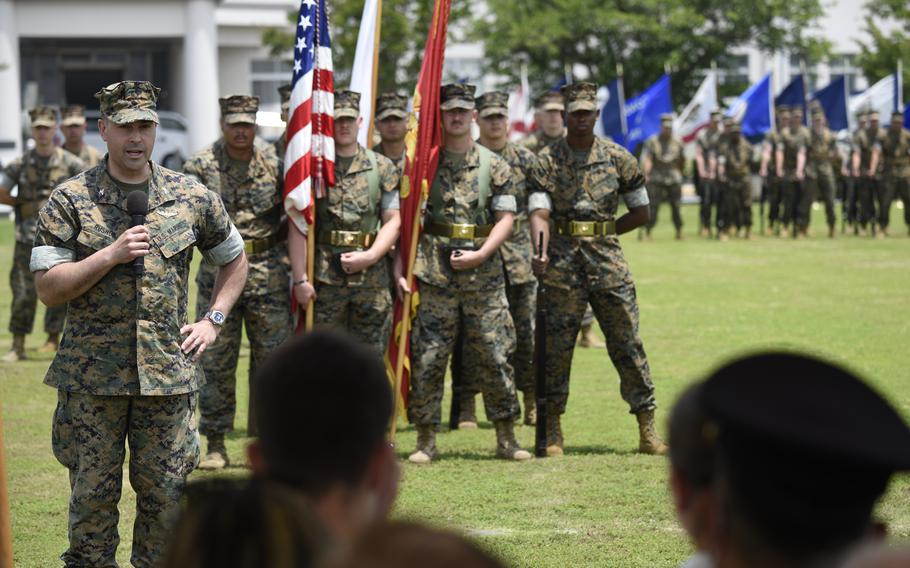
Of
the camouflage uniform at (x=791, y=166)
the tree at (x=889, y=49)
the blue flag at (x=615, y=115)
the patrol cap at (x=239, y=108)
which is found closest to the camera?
the patrol cap at (x=239, y=108)

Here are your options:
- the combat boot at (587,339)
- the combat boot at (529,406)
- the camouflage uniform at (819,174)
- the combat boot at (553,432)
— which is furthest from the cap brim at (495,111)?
the camouflage uniform at (819,174)

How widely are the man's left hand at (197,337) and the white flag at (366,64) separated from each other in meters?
4.64

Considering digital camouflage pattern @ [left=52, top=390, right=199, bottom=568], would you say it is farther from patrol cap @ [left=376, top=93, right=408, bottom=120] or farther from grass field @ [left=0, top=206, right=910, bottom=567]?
patrol cap @ [left=376, top=93, right=408, bottom=120]

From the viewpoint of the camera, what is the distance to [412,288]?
30.1 feet

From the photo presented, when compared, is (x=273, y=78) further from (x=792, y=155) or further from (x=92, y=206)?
(x=92, y=206)

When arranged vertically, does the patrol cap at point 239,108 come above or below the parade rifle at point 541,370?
above

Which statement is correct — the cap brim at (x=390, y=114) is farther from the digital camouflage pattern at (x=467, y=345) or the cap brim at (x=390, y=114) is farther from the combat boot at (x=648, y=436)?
the combat boot at (x=648, y=436)

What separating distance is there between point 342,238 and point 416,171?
685 mm

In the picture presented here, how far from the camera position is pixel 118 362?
5.89 m

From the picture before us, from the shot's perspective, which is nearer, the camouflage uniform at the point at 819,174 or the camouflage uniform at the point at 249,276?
the camouflage uniform at the point at 249,276

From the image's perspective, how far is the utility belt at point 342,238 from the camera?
30.6 feet

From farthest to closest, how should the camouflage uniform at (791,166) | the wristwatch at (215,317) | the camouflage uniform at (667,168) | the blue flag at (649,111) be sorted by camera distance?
the blue flag at (649,111) < the camouflage uniform at (791,166) < the camouflage uniform at (667,168) < the wristwatch at (215,317)

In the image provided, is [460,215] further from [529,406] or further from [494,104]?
[529,406]

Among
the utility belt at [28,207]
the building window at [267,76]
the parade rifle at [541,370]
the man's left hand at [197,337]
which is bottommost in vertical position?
the parade rifle at [541,370]
